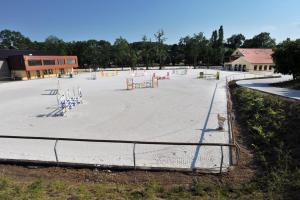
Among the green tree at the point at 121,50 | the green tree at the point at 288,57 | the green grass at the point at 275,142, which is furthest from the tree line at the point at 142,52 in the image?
the green grass at the point at 275,142

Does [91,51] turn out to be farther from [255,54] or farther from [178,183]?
[178,183]

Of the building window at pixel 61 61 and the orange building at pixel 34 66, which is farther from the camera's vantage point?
the building window at pixel 61 61

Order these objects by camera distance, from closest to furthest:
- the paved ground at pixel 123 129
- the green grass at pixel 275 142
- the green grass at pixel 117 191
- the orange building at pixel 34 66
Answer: the green grass at pixel 117 191 → the green grass at pixel 275 142 → the paved ground at pixel 123 129 → the orange building at pixel 34 66

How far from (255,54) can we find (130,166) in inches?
2769

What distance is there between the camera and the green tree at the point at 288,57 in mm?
26009

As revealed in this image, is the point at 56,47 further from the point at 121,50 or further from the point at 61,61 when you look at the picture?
the point at 61,61

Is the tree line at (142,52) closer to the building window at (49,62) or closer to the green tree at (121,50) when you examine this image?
the green tree at (121,50)

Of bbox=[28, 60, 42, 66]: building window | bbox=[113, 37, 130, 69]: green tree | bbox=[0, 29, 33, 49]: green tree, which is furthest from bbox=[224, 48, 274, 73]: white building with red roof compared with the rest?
bbox=[0, 29, 33, 49]: green tree

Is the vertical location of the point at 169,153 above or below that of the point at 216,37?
below

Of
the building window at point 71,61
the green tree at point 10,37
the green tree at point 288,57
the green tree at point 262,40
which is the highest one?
the green tree at point 10,37

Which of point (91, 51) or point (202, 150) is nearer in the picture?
point (202, 150)

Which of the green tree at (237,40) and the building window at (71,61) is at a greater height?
the green tree at (237,40)

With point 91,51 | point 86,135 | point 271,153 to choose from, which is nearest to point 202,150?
point 271,153

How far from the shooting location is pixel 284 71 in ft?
92.0
